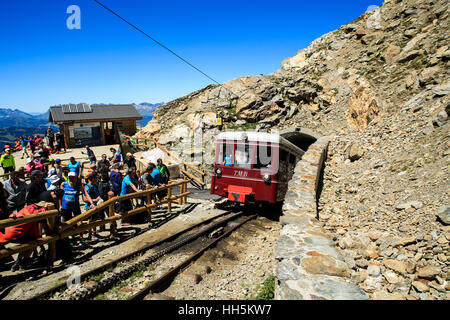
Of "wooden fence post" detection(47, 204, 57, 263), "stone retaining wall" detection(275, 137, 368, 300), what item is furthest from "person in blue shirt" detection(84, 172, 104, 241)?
"stone retaining wall" detection(275, 137, 368, 300)

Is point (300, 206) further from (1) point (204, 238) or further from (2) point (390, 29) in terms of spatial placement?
(2) point (390, 29)

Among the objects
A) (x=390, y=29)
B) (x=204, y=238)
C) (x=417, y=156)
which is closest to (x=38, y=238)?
(x=204, y=238)

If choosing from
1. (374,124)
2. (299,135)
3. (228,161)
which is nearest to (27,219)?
(228,161)

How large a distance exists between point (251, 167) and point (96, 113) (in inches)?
852

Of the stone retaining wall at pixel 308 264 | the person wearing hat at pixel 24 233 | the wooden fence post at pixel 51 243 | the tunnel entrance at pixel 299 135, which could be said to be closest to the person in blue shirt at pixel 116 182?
the wooden fence post at pixel 51 243

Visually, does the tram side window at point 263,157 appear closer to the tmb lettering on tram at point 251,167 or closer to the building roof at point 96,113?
the tmb lettering on tram at point 251,167

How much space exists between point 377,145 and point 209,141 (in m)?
12.0

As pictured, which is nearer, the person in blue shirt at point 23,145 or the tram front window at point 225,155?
→ the tram front window at point 225,155

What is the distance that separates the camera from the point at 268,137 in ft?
30.0

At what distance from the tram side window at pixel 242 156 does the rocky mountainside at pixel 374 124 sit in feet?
9.96

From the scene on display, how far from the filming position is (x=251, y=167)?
9359 millimetres

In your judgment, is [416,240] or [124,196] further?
[124,196]

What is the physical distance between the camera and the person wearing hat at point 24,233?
4617mm

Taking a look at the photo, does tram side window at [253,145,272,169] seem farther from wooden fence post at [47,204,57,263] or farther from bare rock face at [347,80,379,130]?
bare rock face at [347,80,379,130]
